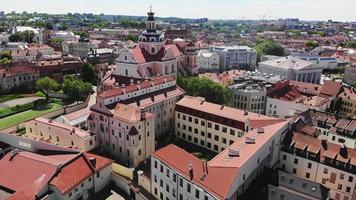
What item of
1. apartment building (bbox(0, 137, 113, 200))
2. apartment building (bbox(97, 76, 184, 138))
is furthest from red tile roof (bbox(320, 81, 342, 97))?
apartment building (bbox(0, 137, 113, 200))

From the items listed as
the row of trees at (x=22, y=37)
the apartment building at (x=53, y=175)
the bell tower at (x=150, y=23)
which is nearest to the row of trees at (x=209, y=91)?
the bell tower at (x=150, y=23)

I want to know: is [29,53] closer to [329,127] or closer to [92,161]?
[92,161]

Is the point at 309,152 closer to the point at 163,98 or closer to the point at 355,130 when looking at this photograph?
the point at 355,130

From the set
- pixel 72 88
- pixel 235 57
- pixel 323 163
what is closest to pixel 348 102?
pixel 323 163

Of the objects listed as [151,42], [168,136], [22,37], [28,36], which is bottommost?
[168,136]

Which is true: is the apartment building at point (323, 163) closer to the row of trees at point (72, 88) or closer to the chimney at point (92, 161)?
the chimney at point (92, 161)

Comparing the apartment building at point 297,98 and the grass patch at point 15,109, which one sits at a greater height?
the apartment building at point 297,98
